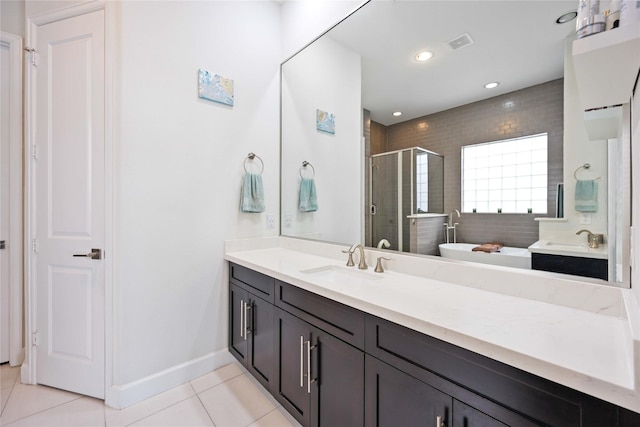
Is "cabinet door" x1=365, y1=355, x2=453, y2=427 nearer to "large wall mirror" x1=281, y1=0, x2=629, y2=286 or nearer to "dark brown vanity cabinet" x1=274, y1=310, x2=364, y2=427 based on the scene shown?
"dark brown vanity cabinet" x1=274, y1=310, x2=364, y2=427

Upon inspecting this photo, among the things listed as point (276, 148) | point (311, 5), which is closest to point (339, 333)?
point (276, 148)

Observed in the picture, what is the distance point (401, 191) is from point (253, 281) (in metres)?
1.11

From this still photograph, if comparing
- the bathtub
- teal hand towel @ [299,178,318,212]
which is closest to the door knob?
teal hand towel @ [299,178,318,212]

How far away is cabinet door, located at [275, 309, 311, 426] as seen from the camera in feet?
4.46

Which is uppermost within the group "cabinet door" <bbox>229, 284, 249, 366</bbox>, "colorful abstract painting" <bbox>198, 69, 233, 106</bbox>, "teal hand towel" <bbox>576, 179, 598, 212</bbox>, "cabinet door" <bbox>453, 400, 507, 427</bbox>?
"colorful abstract painting" <bbox>198, 69, 233, 106</bbox>

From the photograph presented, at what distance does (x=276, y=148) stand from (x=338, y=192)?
800 mm

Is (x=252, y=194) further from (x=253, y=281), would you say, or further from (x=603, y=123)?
(x=603, y=123)

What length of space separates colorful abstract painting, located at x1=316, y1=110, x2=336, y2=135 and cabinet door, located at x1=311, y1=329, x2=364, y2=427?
4.78 ft

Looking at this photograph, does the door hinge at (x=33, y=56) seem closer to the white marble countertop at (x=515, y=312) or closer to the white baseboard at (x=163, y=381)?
the white marble countertop at (x=515, y=312)

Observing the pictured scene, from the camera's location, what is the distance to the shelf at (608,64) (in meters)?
0.63

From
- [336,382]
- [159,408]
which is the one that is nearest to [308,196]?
[336,382]

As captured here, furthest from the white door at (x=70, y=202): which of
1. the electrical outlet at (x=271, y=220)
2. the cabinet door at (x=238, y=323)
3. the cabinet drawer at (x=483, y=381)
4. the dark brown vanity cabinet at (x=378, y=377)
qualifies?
the cabinet drawer at (x=483, y=381)

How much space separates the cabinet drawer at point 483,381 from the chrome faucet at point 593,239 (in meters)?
0.61

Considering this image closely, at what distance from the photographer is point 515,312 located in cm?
96
